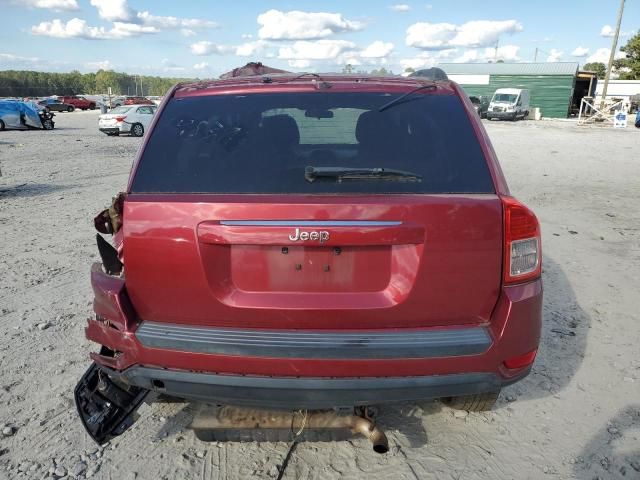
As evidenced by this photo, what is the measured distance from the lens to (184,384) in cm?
220

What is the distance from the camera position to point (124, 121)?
23688 mm

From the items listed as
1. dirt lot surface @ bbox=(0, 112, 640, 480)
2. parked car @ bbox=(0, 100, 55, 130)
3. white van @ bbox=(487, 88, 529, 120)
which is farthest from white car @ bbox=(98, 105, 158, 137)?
white van @ bbox=(487, 88, 529, 120)

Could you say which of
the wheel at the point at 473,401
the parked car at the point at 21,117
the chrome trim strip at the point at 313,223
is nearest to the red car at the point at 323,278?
the chrome trim strip at the point at 313,223

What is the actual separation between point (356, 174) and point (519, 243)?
0.78 metres

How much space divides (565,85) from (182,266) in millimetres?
50757

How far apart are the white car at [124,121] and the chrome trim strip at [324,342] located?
2344cm

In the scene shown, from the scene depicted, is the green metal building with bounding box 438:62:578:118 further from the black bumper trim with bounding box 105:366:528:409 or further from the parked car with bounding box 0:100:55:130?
the black bumper trim with bounding box 105:366:528:409

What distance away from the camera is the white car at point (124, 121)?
2364 cm

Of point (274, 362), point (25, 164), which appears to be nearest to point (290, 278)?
point (274, 362)

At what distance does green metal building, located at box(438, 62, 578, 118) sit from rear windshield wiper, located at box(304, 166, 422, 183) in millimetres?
49502

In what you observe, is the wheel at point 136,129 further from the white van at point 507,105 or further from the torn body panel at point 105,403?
the white van at point 507,105

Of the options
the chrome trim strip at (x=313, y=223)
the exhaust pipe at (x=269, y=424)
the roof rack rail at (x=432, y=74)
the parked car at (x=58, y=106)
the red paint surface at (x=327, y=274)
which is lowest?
the parked car at (x=58, y=106)

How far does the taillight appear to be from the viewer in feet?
7.20

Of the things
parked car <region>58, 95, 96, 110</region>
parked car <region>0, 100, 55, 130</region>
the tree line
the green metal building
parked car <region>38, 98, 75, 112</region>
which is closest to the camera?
parked car <region>0, 100, 55, 130</region>
